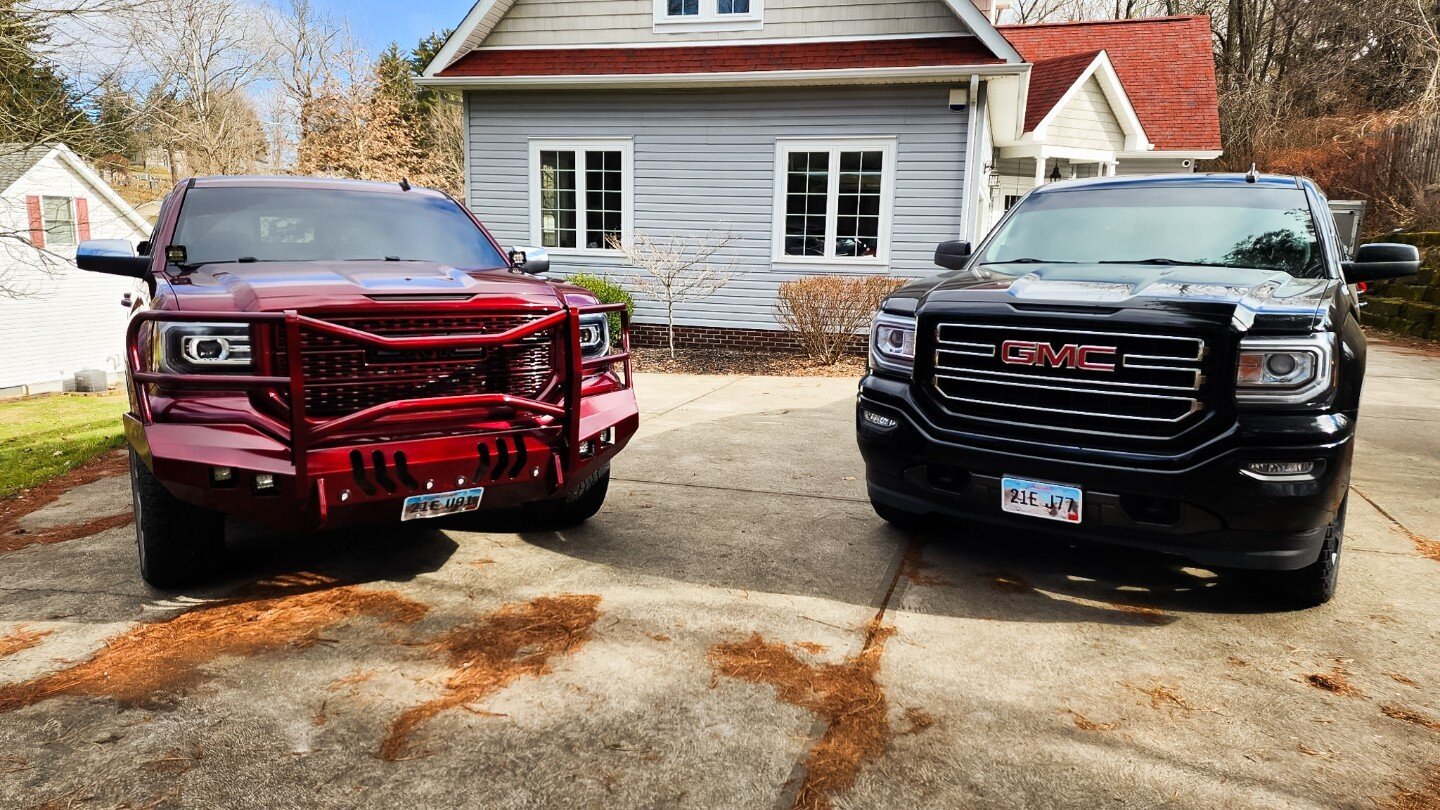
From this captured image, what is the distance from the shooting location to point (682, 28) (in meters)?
13.2

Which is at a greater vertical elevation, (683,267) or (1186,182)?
(1186,182)

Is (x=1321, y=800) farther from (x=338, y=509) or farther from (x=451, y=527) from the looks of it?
(x=451, y=527)

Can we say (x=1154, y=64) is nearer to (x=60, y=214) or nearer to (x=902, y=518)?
(x=902, y=518)

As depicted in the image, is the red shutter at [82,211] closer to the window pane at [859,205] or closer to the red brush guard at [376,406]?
the window pane at [859,205]

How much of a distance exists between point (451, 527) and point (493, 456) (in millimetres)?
1476

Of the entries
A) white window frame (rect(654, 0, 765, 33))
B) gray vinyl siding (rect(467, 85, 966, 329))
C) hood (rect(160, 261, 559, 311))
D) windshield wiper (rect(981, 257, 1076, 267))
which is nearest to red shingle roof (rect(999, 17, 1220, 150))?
gray vinyl siding (rect(467, 85, 966, 329))

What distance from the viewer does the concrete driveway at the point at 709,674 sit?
242 centimetres

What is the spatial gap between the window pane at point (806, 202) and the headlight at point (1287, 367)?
32.7 ft

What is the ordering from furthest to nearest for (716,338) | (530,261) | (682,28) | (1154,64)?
(1154,64), (716,338), (682,28), (530,261)

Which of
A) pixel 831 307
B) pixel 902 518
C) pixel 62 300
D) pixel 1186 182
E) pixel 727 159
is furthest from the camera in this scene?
pixel 62 300

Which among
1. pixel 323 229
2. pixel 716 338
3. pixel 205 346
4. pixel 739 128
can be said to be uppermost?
pixel 739 128

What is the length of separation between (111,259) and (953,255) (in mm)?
4479

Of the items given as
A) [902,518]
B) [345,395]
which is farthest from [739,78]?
[345,395]

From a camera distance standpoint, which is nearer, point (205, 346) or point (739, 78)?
point (205, 346)
